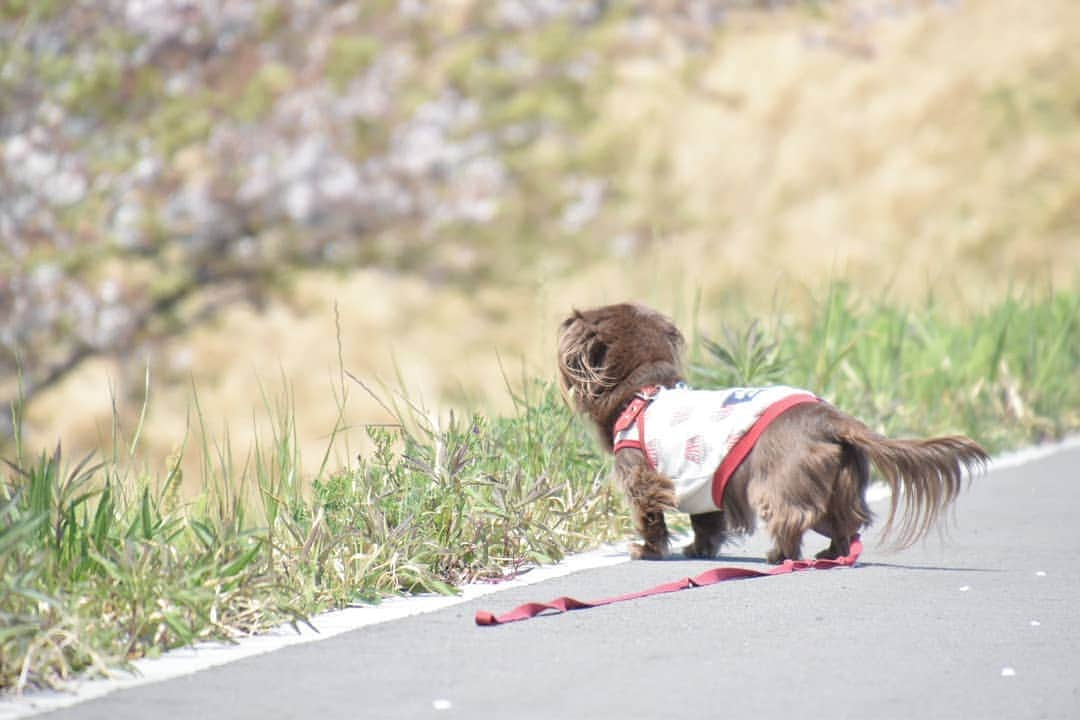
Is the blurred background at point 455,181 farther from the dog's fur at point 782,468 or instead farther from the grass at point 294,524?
the dog's fur at point 782,468

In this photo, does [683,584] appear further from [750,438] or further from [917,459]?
[917,459]

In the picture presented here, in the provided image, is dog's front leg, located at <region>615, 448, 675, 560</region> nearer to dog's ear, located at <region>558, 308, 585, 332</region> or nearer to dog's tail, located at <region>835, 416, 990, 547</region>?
dog's ear, located at <region>558, 308, 585, 332</region>

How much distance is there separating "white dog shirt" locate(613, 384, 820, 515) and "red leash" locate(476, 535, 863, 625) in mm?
403

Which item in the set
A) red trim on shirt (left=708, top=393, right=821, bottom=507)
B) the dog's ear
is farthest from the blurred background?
red trim on shirt (left=708, top=393, right=821, bottom=507)

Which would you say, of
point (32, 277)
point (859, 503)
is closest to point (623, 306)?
point (859, 503)

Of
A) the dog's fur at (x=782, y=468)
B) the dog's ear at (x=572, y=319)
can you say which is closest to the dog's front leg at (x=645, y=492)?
the dog's fur at (x=782, y=468)

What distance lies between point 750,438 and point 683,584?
2.30ft

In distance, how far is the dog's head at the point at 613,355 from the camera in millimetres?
7281

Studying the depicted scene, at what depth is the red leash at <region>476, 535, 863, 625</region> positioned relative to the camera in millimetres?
5695

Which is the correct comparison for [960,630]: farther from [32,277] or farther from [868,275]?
[868,275]

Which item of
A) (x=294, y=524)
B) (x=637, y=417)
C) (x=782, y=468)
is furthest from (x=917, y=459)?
(x=294, y=524)

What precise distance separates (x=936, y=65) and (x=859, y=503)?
2469cm

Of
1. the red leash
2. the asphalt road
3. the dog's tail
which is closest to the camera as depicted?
the asphalt road

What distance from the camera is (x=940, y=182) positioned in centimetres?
2770
